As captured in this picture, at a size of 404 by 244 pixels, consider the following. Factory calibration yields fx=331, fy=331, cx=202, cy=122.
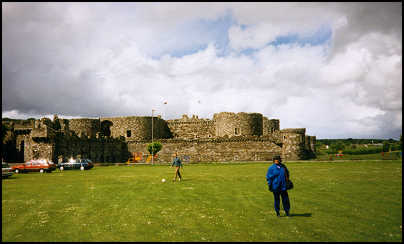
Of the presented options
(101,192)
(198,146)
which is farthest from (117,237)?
(198,146)

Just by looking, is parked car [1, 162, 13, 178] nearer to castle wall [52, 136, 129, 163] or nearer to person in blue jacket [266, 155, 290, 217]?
castle wall [52, 136, 129, 163]

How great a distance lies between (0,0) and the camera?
10.2m

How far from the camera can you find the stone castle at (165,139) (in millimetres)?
39625

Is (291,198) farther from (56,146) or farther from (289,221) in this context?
(56,146)

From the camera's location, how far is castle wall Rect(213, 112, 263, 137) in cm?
5175

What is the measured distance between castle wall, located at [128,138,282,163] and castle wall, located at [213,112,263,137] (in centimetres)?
585

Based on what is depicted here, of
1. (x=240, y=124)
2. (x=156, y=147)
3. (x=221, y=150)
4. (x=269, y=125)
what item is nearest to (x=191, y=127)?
(x=240, y=124)

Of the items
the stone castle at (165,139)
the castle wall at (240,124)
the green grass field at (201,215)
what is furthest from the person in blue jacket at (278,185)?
the castle wall at (240,124)

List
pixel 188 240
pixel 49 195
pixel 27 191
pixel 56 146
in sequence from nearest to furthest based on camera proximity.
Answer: pixel 188 240 < pixel 49 195 < pixel 27 191 < pixel 56 146

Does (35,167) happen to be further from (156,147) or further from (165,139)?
(165,139)

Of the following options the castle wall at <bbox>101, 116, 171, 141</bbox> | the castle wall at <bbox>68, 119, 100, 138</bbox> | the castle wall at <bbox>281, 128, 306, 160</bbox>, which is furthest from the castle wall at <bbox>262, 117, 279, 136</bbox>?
the castle wall at <bbox>68, 119, 100, 138</bbox>

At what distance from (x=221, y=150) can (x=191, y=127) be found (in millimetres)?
14040

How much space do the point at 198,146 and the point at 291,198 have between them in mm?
34539

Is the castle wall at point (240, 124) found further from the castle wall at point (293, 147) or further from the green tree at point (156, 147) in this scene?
the green tree at point (156, 147)
